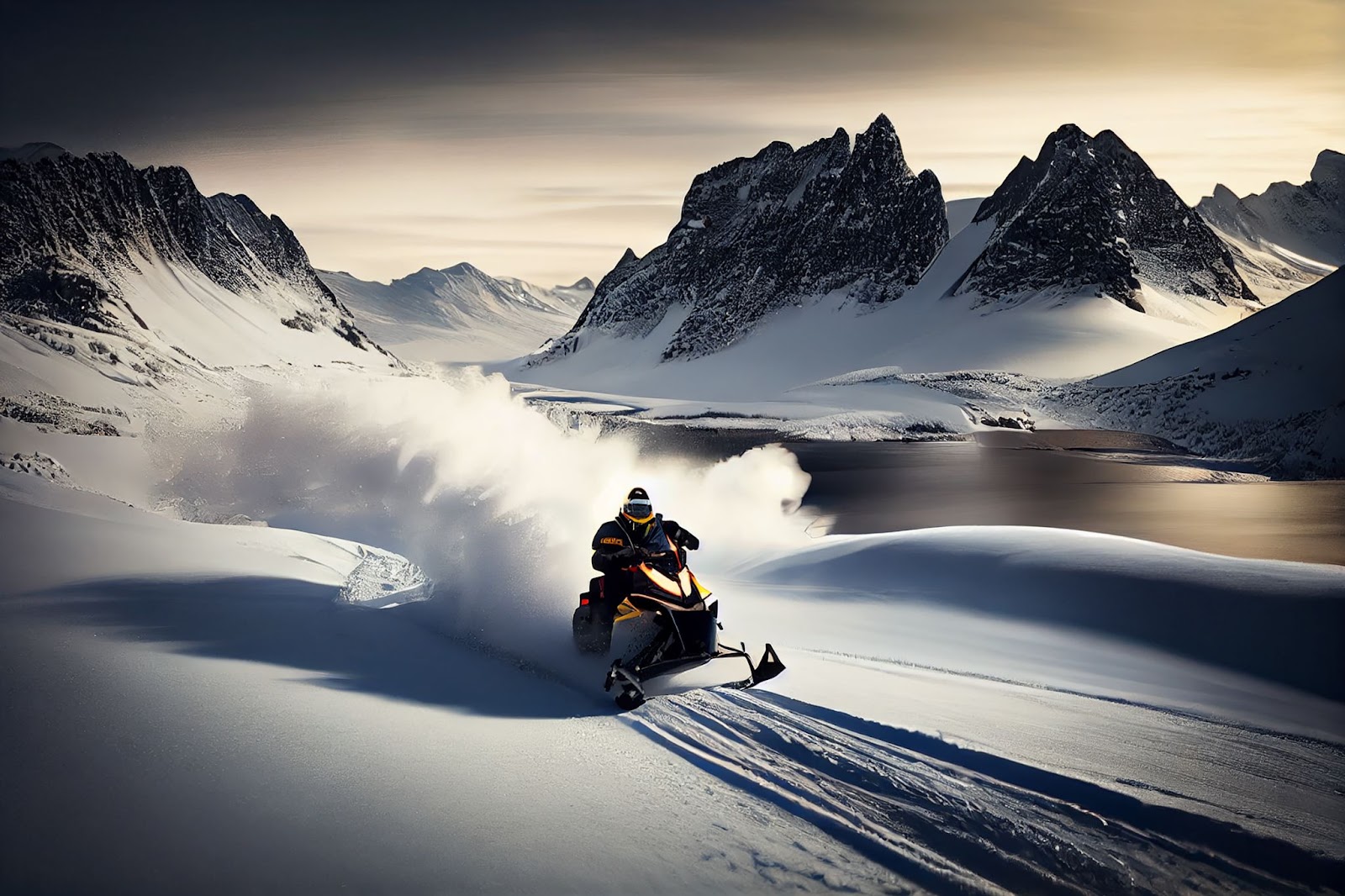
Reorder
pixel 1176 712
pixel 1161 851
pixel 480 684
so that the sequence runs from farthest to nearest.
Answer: pixel 480 684 → pixel 1176 712 → pixel 1161 851

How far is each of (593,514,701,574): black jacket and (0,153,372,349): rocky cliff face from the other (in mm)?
93343

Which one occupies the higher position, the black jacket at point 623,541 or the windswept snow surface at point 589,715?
the black jacket at point 623,541

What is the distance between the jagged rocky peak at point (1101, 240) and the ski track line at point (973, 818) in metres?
128

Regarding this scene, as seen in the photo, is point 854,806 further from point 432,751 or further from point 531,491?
point 531,491

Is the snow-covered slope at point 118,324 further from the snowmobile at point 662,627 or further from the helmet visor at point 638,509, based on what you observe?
the snowmobile at point 662,627

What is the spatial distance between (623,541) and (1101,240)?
13416 cm

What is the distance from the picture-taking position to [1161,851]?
5914 mm

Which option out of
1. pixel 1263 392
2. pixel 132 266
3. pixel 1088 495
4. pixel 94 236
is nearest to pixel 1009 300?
pixel 1263 392

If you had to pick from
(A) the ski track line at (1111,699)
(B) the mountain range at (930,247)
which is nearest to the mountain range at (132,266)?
(B) the mountain range at (930,247)

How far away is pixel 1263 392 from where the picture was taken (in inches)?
2067

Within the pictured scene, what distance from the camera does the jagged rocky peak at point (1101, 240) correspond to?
126m

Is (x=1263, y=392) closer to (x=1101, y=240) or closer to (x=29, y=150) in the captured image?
(x=29, y=150)

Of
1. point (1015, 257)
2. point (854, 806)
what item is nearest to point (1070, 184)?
point (1015, 257)

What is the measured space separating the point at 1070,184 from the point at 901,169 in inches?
1456
